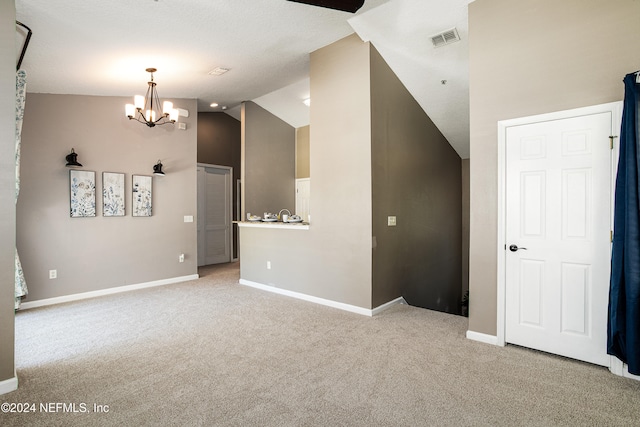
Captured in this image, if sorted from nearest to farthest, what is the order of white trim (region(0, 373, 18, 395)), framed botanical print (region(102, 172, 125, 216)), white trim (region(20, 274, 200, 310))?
white trim (region(0, 373, 18, 395)) → white trim (region(20, 274, 200, 310)) → framed botanical print (region(102, 172, 125, 216))

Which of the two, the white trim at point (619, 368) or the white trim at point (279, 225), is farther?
the white trim at point (279, 225)

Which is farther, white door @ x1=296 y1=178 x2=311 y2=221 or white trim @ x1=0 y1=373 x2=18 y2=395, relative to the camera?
white door @ x1=296 y1=178 x2=311 y2=221

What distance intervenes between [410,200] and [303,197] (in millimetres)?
3132

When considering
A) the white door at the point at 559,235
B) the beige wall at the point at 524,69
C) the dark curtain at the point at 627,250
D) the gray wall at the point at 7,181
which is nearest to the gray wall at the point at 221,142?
the gray wall at the point at 7,181

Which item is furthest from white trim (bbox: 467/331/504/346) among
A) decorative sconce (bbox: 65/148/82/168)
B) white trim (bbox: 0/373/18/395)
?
decorative sconce (bbox: 65/148/82/168)

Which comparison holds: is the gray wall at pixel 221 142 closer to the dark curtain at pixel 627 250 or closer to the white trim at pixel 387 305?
the white trim at pixel 387 305

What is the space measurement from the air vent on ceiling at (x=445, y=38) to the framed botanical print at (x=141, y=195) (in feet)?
15.5

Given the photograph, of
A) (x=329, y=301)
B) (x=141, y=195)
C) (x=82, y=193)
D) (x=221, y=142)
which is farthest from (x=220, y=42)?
(x=221, y=142)

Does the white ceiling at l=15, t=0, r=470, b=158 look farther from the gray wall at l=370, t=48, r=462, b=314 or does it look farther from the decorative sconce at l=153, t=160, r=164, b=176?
the decorative sconce at l=153, t=160, r=164, b=176

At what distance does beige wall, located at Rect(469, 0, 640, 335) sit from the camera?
8.26 ft

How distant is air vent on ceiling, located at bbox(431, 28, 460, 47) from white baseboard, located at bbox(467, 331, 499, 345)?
10.6ft

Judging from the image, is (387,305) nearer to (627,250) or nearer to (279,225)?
(279,225)

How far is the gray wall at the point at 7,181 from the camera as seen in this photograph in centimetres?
223

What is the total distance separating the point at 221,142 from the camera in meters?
7.80
